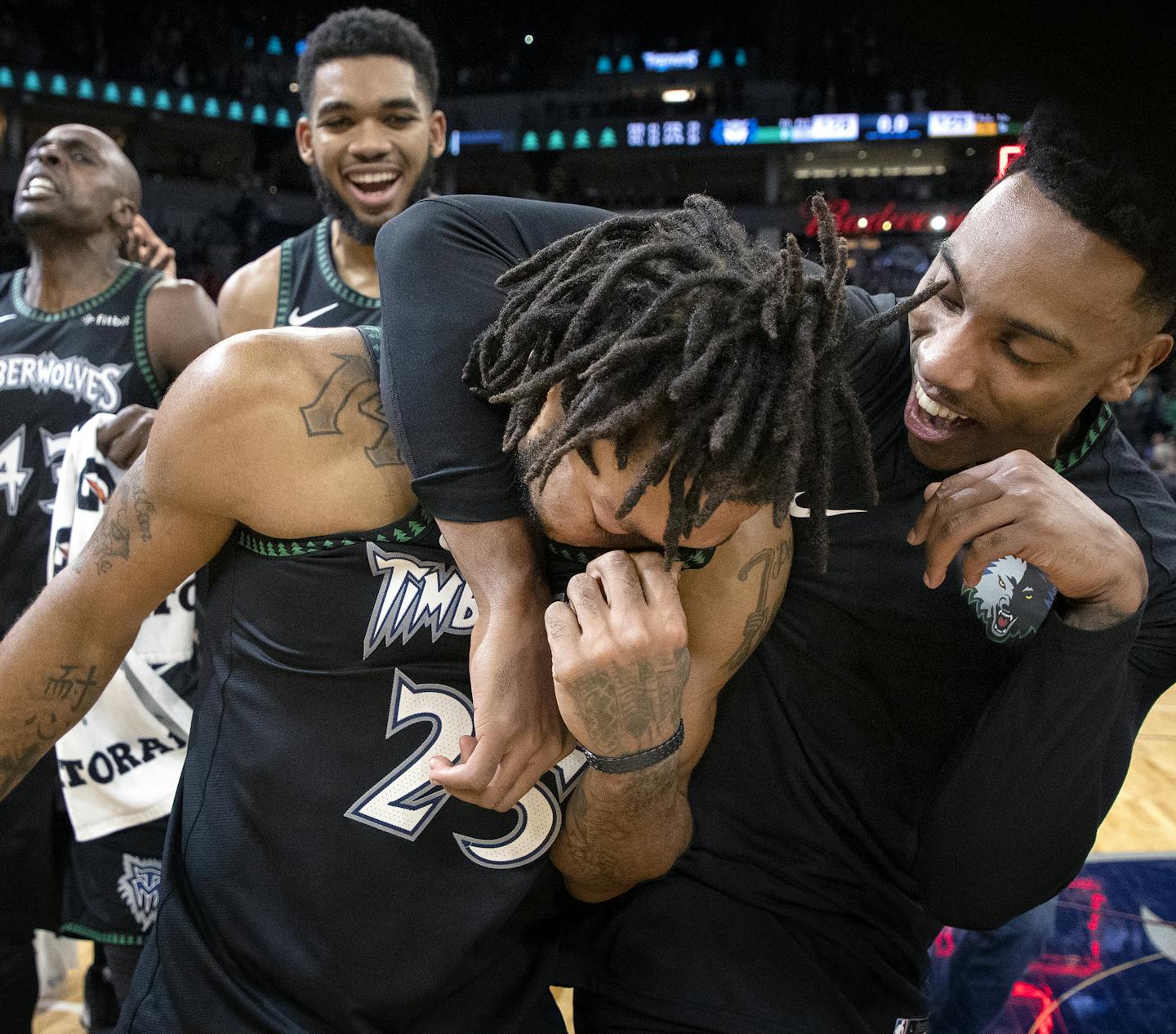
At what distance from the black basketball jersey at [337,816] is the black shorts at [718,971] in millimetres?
281

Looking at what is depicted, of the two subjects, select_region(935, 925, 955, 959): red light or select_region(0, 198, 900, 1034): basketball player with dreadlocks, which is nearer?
select_region(0, 198, 900, 1034): basketball player with dreadlocks

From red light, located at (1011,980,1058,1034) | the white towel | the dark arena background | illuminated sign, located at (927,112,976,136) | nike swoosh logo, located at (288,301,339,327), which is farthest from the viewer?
illuminated sign, located at (927,112,976,136)

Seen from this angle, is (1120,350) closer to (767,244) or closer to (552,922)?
(767,244)

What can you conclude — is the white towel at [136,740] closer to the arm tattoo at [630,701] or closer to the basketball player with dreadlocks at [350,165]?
the basketball player with dreadlocks at [350,165]

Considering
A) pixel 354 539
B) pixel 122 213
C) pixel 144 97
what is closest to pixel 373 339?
pixel 354 539

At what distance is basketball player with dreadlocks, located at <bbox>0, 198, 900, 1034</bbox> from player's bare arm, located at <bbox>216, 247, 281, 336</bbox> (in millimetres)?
1764

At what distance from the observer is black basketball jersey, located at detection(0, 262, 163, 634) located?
2771 millimetres

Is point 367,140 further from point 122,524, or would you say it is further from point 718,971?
point 718,971

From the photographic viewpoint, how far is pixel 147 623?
2.36 m

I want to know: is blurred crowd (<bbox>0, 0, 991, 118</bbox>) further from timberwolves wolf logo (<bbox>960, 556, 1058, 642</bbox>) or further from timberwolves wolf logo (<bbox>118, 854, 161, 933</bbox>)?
timberwolves wolf logo (<bbox>960, 556, 1058, 642</bbox>)

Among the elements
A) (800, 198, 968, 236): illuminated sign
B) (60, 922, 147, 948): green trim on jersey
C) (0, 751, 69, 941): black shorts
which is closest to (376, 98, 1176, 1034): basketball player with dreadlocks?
(60, 922, 147, 948): green trim on jersey

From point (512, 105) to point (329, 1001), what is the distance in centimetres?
2127

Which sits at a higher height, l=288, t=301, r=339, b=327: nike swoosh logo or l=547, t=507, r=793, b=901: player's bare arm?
l=288, t=301, r=339, b=327: nike swoosh logo

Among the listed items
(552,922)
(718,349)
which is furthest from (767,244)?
(552,922)
